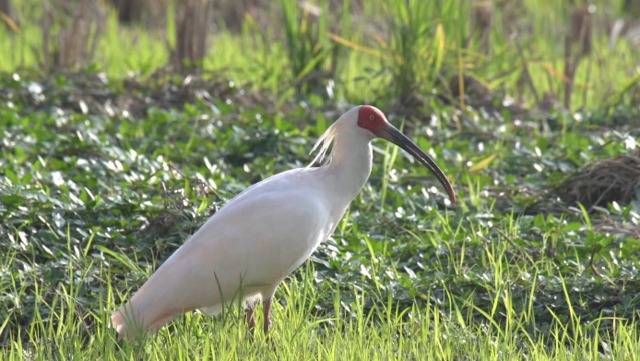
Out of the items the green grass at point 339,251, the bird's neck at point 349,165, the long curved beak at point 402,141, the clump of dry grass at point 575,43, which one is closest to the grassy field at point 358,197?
the green grass at point 339,251

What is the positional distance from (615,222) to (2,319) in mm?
2750

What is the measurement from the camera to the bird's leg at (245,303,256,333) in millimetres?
4898

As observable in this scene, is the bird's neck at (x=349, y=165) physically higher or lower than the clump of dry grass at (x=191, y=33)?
higher

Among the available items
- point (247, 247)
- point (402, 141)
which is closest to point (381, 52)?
point (402, 141)

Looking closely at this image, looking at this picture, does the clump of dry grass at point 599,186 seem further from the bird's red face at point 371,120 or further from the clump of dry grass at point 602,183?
the bird's red face at point 371,120

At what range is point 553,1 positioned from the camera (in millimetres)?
11984

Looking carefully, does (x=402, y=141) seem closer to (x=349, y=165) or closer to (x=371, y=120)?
(x=371, y=120)

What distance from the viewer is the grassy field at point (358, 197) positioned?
474 cm

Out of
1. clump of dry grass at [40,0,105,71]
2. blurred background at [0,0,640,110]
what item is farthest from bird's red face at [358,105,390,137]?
clump of dry grass at [40,0,105,71]

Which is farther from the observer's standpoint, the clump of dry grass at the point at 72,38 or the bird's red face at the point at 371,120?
the clump of dry grass at the point at 72,38

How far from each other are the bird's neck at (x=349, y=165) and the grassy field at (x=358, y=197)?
15.2 inches

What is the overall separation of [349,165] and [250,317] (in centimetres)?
66

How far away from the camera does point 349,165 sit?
196 inches

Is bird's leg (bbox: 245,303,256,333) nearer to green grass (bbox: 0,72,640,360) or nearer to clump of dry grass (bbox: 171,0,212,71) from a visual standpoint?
green grass (bbox: 0,72,640,360)
